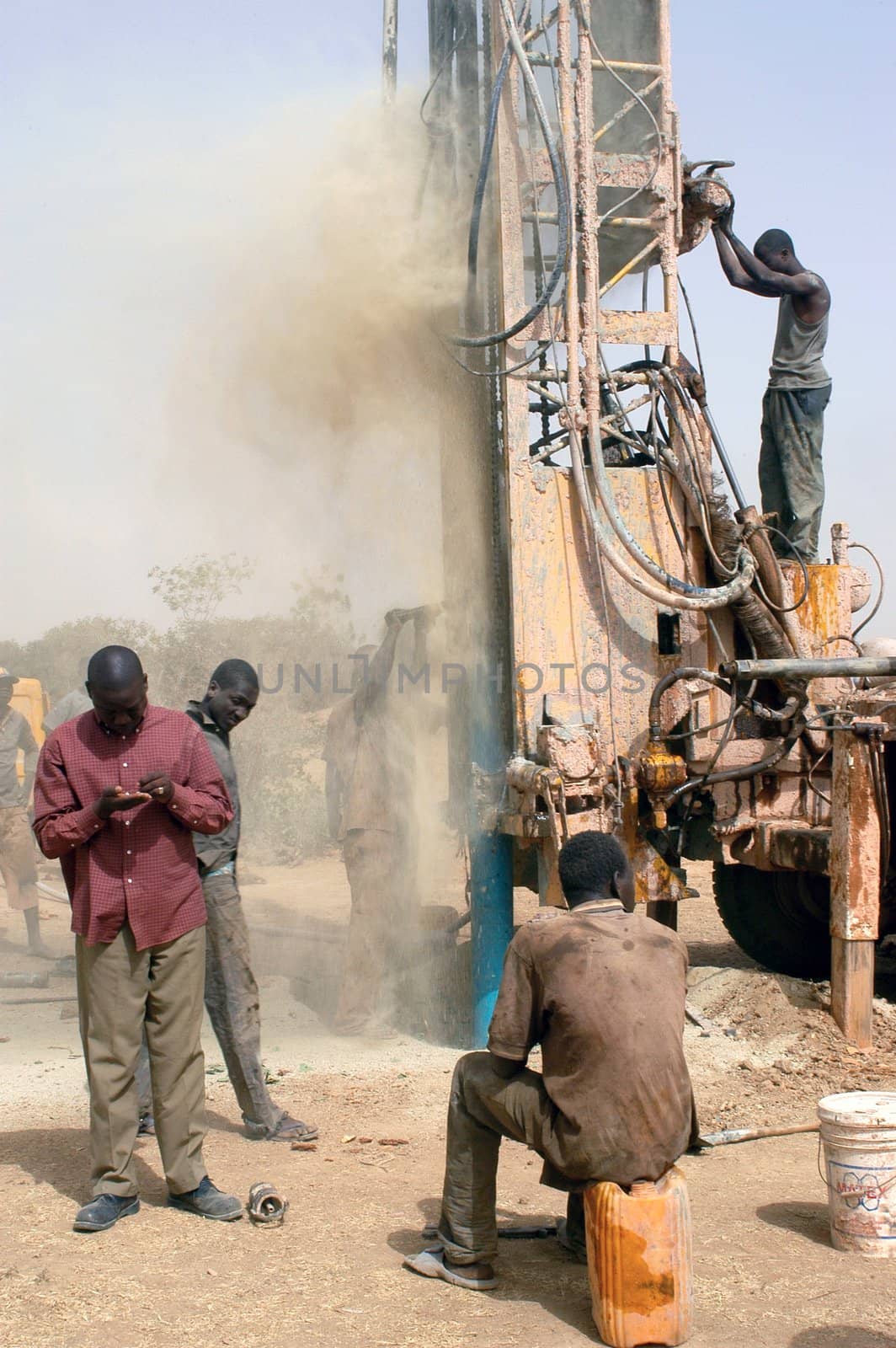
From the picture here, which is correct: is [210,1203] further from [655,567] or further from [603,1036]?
[655,567]

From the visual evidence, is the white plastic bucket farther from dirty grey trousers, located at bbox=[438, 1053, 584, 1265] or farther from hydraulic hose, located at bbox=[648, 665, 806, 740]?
hydraulic hose, located at bbox=[648, 665, 806, 740]

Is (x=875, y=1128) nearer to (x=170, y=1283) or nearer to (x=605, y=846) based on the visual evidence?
(x=605, y=846)

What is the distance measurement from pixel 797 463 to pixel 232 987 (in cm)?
512

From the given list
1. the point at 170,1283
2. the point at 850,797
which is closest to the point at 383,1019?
the point at 850,797

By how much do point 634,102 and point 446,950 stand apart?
4945 millimetres

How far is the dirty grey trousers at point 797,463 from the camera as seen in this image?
8.37 meters

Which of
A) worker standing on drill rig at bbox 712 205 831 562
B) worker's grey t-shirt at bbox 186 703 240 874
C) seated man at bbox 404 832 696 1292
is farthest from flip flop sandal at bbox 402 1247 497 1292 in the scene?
worker standing on drill rig at bbox 712 205 831 562

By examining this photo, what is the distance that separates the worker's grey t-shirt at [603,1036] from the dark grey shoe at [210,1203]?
1322 millimetres

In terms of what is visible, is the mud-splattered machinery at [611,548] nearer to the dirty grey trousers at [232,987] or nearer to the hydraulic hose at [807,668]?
the hydraulic hose at [807,668]

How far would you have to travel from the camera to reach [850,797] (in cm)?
661

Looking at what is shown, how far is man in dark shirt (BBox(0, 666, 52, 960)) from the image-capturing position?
1008cm

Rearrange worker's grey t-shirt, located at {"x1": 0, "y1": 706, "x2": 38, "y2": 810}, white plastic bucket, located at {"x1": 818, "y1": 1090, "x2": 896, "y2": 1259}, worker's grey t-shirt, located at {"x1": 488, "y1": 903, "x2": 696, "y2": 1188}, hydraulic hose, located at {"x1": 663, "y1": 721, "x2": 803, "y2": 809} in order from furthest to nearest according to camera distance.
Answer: worker's grey t-shirt, located at {"x1": 0, "y1": 706, "x2": 38, "y2": 810} < hydraulic hose, located at {"x1": 663, "y1": 721, "x2": 803, "y2": 809} < white plastic bucket, located at {"x1": 818, "y1": 1090, "x2": 896, "y2": 1259} < worker's grey t-shirt, located at {"x1": 488, "y1": 903, "x2": 696, "y2": 1188}

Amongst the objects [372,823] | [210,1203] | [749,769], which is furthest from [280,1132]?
[749,769]

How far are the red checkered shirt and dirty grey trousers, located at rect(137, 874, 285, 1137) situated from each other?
59 cm
